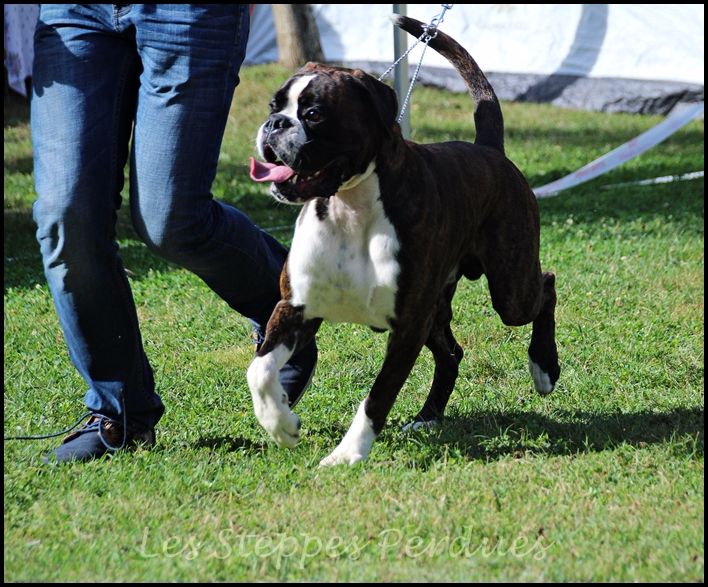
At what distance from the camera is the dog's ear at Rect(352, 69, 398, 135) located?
362cm

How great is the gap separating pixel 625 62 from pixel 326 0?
4.43m

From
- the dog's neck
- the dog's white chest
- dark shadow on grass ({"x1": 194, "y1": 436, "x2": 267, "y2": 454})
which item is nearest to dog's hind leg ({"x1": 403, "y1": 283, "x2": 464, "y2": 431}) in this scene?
dark shadow on grass ({"x1": 194, "y1": 436, "x2": 267, "y2": 454})

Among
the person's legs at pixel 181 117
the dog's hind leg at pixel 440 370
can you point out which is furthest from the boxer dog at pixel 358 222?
the dog's hind leg at pixel 440 370

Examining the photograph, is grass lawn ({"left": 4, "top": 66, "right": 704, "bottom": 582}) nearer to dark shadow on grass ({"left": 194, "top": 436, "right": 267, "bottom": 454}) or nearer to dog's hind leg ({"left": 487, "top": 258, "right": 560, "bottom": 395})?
dark shadow on grass ({"left": 194, "top": 436, "right": 267, "bottom": 454})

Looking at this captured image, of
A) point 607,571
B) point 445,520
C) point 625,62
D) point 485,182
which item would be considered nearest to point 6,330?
point 485,182

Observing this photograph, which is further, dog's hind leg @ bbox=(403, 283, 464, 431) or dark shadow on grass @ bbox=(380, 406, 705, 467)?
dog's hind leg @ bbox=(403, 283, 464, 431)

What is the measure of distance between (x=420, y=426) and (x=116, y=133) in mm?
1627

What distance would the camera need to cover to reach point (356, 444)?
3898 mm

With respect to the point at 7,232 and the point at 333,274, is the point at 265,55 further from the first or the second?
the point at 333,274

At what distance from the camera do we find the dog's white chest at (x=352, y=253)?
3693 mm

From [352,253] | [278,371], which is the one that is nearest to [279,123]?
[352,253]

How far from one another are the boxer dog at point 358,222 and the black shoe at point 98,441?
1.94 feet

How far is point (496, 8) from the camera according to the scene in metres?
15.0

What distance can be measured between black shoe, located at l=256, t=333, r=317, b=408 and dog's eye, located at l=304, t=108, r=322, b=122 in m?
1.10
